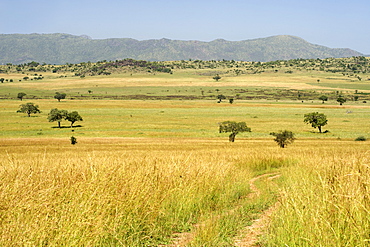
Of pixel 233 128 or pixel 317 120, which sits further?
pixel 317 120

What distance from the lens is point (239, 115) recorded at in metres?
126

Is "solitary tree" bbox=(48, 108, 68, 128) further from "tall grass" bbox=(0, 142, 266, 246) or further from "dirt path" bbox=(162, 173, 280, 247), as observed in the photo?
"dirt path" bbox=(162, 173, 280, 247)

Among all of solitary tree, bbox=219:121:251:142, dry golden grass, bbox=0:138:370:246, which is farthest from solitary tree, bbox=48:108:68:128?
dry golden grass, bbox=0:138:370:246

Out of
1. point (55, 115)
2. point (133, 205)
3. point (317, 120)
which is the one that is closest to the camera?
point (133, 205)

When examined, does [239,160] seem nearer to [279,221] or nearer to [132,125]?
[279,221]

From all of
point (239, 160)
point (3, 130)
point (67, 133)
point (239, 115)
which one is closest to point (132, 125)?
point (67, 133)

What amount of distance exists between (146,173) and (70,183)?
2352 mm

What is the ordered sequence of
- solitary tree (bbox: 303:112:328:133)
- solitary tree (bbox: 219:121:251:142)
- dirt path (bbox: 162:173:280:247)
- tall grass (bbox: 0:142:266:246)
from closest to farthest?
tall grass (bbox: 0:142:266:246)
dirt path (bbox: 162:173:280:247)
solitary tree (bbox: 219:121:251:142)
solitary tree (bbox: 303:112:328:133)

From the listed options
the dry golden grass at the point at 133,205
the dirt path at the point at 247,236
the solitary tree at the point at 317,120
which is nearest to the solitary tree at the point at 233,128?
the solitary tree at the point at 317,120

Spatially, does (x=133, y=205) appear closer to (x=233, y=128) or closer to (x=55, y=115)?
(x=233, y=128)

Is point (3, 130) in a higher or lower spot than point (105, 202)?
lower

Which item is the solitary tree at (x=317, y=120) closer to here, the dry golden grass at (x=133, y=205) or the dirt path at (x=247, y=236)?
the dry golden grass at (x=133, y=205)

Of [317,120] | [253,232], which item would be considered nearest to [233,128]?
[317,120]

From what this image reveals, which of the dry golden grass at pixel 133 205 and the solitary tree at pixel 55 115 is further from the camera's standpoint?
the solitary tree at pixel 55 115
